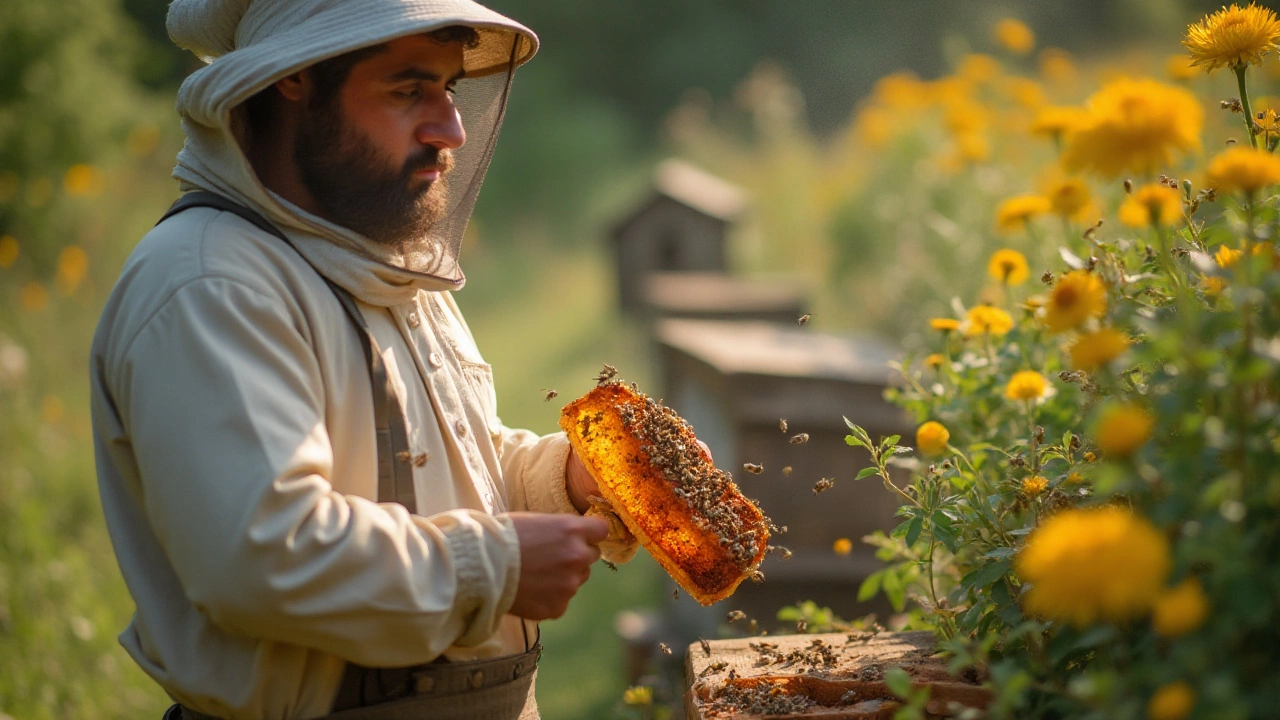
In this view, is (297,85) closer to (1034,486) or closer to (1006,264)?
(1034,486)

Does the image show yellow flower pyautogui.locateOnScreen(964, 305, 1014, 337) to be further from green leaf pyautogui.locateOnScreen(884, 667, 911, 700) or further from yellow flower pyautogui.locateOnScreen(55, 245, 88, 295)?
yellow flower pyautogui.locateOnScreen(55, 245, 88, 295)

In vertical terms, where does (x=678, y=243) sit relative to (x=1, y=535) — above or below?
above

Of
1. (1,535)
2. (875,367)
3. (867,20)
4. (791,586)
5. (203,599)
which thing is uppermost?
(867,20)

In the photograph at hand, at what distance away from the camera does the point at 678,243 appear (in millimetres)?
8039

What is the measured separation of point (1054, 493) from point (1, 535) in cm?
428

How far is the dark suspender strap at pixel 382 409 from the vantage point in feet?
5.37

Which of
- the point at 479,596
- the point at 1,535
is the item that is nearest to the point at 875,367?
the point at 479,596

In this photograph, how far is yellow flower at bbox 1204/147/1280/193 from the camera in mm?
1084

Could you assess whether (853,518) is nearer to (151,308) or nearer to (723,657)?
(723,657)

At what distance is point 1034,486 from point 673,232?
6494mm

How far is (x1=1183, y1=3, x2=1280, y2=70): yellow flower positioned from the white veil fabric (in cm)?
115

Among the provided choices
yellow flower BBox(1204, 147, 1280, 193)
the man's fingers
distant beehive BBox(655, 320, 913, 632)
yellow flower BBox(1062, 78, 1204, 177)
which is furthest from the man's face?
distant beehive BBox(655, 320, 913, 632)

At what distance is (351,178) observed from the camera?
1786 mm

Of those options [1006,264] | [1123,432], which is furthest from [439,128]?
[1006,264]
